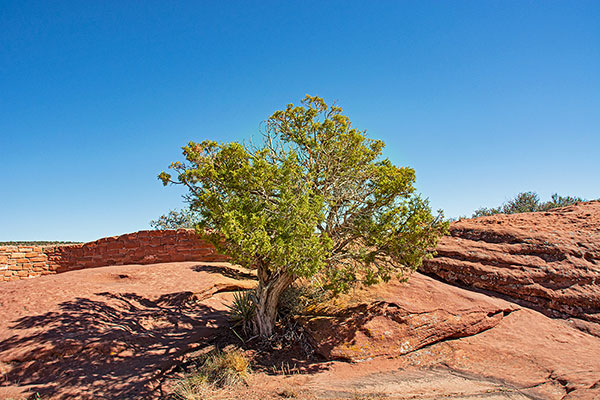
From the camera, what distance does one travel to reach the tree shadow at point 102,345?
6.44 metres

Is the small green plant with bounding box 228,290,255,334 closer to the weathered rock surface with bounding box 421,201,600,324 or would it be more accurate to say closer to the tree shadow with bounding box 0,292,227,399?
the tree shadow with bounding box 0,292,227,399

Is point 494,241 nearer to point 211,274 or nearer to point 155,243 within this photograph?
point 211,274

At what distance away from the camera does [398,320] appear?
7906 millimetres

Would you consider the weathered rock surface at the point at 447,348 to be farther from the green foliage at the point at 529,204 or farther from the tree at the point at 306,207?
the green foliage at the point at 529,204

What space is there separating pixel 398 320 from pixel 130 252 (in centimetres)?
1136

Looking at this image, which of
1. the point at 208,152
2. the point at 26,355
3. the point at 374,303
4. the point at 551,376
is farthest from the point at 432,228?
the point at 26,355

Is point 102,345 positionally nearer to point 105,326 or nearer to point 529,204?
point 105,326

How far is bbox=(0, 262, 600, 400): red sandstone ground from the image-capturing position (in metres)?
6.20

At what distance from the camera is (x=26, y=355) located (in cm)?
710

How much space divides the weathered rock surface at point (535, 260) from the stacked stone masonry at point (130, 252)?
9.02 meters

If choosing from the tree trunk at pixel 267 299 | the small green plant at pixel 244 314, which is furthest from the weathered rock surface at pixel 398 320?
the small green plant at pixel 244 314

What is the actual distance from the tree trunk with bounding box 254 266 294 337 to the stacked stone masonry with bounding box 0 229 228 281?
6.62 meters

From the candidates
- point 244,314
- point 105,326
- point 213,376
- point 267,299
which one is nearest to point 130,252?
point 105,326

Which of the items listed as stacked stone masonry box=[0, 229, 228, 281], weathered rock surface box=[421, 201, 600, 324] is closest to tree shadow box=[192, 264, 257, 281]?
stacked stone masonry box=[0, 229, 228, 281]
